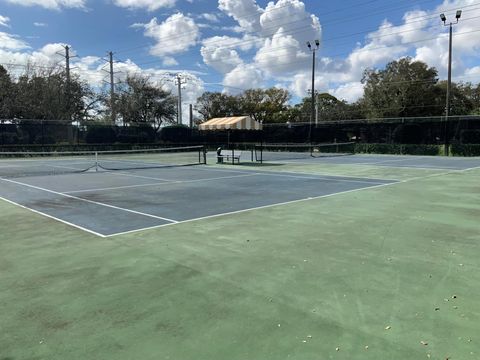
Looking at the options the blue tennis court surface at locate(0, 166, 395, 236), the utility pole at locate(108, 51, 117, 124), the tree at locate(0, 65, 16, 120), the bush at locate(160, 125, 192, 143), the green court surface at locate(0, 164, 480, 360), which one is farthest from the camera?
the utility pole at locate(108, 51, 117, 124)

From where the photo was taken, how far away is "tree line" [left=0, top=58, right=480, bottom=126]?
39312mm

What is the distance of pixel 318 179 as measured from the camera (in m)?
13.9

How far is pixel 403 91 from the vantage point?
49.2 meters

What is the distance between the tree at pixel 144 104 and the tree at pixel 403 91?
25.0 meters

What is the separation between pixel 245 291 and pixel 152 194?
6887 millimetres

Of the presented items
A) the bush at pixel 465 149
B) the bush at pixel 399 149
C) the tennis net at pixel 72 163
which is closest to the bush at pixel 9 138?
the tennis net at pixel 72 163

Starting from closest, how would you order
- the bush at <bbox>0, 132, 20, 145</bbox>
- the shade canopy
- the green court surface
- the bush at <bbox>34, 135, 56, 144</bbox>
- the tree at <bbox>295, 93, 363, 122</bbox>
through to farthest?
the green court surface
the shade canopy
the bush at <bbox>0, 132, 20, 145</bbox>
the bush at <bbox>34, 135, 56, 144</bbox>
the tree at <bbox>295, 93, 363, 122</bbox>

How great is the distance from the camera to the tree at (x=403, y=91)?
163 ft

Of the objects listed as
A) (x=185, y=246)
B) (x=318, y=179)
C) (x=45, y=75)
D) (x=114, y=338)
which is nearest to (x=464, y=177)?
(x=318, y=179)

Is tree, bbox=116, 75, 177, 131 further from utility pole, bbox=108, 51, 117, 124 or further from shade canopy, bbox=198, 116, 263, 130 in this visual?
shade canopy, bbox=198, 116, 263, 130

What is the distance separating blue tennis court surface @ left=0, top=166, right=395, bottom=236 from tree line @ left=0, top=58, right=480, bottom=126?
898 inches

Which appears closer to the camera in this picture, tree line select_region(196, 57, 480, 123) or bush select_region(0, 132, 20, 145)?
bush select_region(0, 132, 20, 145)

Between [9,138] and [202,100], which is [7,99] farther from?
[202,100]

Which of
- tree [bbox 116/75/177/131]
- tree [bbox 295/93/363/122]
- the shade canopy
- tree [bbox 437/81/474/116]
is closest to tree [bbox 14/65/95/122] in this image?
tree [bbox 116/75/177/131]
